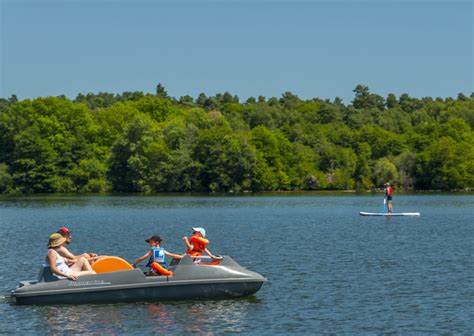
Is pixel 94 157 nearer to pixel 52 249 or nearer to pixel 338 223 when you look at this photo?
pixel 338 223

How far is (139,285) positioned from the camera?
2642 centimetres

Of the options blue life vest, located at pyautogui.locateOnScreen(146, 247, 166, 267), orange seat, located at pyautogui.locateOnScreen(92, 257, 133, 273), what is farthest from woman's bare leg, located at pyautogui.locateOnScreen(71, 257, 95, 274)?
blue life vest, located at pyautogui.locateOnScreen(146, 247, 166, 267)

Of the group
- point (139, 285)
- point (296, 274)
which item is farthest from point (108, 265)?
point (296, 274)

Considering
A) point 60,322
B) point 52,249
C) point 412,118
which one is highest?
point 412,118

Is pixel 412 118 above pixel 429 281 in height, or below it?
above

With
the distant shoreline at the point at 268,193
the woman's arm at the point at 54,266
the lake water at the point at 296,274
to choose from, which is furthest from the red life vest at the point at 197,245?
the distant shoreline at the point at 268,193

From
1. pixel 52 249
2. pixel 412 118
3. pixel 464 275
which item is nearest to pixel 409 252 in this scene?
pixel 464 275

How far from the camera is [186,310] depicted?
84.2 feet

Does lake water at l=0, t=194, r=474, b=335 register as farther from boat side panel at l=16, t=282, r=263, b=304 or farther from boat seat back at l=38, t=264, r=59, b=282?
boat seat back at l=38, t=264, r=59, b=282

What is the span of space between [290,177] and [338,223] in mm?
83982

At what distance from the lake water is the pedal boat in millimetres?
286

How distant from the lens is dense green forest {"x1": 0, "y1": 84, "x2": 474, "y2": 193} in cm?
13262

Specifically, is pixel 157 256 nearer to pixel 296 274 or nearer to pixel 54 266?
pixel 54 266

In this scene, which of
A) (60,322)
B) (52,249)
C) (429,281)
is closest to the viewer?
(60,322)
